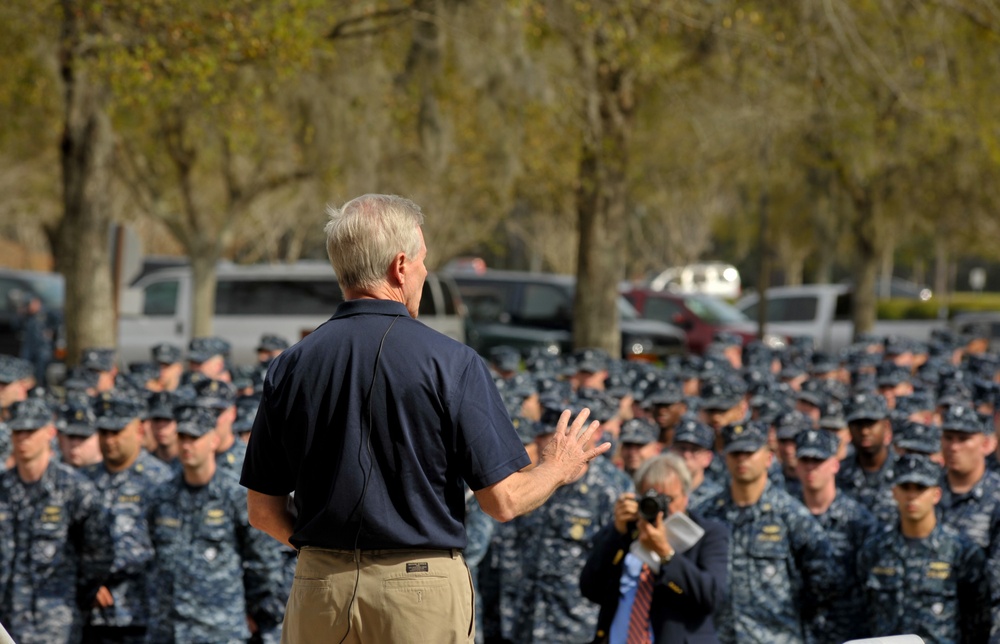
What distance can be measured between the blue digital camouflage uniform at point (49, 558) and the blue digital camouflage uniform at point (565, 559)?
2265mm

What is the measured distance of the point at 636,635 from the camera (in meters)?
5.89

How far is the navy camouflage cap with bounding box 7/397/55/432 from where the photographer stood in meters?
7.73

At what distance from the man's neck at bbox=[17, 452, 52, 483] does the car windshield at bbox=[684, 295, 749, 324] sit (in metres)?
19.0

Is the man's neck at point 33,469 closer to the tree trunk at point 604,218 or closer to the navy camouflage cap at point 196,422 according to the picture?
the navy camouflage cap at point 196,422

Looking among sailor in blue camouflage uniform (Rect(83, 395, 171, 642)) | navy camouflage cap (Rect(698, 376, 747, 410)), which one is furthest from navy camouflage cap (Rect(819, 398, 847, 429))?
sailor in blue camouflage uniform (Rect(83, 395, 171, 642))

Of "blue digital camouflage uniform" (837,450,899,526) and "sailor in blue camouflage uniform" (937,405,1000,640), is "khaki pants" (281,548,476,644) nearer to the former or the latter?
"sailor in blue camouflage uniform" (937,405,1000,640)

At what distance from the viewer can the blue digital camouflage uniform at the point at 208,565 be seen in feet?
23.1

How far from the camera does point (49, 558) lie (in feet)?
24.6

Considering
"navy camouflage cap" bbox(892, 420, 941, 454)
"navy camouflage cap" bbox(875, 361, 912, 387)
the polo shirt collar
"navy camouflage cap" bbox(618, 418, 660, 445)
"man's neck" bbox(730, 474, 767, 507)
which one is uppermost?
the polo shirt collar

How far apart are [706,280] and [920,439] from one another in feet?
160

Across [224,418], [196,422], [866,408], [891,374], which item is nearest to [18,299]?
[891,374]

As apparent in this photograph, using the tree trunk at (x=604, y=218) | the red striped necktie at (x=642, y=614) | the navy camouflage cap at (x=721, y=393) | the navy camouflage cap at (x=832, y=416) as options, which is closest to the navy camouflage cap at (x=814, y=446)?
the red striped necktie at (x=642, y=614)

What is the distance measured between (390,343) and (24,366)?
920 cm

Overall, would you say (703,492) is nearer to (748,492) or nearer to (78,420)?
(748,492)
